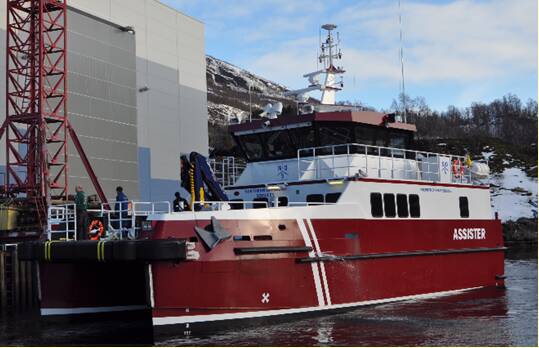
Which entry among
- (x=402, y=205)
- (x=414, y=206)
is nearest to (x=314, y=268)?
(x=402, y=205)

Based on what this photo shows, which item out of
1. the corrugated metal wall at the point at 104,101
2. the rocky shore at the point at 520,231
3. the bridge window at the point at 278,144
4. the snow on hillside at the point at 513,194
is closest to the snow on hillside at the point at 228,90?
the snow on hillside at the point at 513,194

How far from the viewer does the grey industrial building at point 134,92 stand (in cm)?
2866

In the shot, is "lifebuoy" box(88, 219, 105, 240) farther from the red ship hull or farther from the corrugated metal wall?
the corrugated metal wall

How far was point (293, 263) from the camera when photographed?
1241 centimetres

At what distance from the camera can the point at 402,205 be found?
49.3 ft

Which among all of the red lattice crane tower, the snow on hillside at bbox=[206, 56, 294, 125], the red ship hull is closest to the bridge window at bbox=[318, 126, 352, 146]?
the red ship hull

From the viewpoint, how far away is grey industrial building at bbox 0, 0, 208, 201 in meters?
28.7

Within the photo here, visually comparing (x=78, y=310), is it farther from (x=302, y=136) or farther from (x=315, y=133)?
(x=315, y=133)

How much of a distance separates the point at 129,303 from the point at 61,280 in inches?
62.6

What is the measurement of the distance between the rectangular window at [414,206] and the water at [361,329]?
6.54 ft

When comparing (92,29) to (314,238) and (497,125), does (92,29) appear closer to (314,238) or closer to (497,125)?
(314,238)

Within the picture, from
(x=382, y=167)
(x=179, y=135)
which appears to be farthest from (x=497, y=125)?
(x=382, y=167)

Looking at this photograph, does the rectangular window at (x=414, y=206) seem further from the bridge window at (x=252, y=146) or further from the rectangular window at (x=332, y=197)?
the bridge window at (x=252, y=146)

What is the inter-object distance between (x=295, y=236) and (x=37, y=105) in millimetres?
17940
